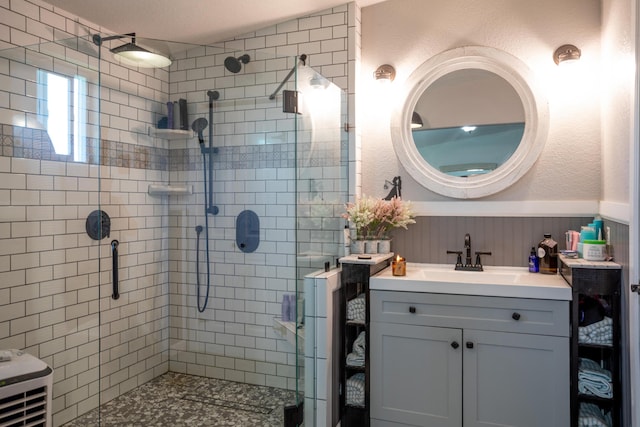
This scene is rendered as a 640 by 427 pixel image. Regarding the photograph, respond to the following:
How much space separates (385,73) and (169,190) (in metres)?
1.56

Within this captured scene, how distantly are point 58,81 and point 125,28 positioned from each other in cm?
62

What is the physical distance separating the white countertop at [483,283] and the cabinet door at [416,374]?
22 cm

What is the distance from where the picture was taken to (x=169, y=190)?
2656mm

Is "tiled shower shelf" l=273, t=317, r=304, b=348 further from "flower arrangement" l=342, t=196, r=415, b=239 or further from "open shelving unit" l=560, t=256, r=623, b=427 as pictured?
"open shelving unit" l=560, t=256, r=623, b=427

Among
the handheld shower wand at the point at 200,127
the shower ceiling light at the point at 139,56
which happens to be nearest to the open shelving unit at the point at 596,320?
the handheld shower wand at the point at 200,127

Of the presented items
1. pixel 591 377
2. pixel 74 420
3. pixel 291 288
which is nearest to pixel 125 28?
pixel 291 288

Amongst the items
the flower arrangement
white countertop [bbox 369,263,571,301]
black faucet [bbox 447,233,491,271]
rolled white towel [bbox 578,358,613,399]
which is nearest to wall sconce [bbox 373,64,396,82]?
the flower arrangement

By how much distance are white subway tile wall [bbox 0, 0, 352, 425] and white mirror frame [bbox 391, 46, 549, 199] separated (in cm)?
56

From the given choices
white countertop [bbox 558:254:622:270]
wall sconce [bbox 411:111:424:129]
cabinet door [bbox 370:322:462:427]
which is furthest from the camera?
wall sconce [bbox 411:111:424:129]

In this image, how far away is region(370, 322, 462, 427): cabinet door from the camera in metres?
2.43

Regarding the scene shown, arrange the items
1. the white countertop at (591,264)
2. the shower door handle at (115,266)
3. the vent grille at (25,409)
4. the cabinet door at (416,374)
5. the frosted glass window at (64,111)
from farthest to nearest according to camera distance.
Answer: the shower door handle at (115,266) → the frosted glass window at (64,111) → the cabinet door at (416,374) → the white countertop at (591,264) → the vent grille at (25,409)

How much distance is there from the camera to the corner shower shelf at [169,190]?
262 cm

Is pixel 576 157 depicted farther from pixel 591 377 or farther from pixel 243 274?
pixel 243 274

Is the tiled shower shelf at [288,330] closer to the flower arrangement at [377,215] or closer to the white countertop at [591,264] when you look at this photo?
the flower arrangement at [377,215]
